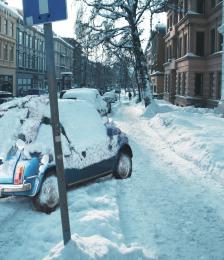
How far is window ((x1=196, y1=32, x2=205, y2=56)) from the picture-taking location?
3944 cm

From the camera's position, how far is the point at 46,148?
731 cm

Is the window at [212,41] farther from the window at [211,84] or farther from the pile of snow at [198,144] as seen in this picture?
the pile of snow at [198,144]

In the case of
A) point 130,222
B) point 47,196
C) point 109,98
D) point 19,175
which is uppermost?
point 109,98

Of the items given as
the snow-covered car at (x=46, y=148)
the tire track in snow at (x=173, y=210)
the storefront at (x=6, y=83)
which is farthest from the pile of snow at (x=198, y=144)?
the storefront at (x=6, y=83)

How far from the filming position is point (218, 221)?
6.80 metres

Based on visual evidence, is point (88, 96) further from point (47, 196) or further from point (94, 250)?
point (94, 250)

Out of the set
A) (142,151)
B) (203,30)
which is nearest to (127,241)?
(142,151)

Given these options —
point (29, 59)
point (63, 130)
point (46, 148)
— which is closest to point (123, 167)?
point (63, 130)

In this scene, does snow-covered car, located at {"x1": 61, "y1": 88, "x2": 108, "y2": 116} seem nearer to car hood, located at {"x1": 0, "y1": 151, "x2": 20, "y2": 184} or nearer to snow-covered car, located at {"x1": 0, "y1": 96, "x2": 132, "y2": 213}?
snow-covered car, located at {"x1": 0, "y1": 96, "x2": 132, "y2": 213}

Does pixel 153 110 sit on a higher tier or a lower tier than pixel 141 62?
lower

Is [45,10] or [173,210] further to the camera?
[173,210]

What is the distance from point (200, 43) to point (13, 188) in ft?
115

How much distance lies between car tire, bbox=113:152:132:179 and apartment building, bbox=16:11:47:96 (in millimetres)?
55138

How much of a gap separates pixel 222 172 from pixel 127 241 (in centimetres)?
443
